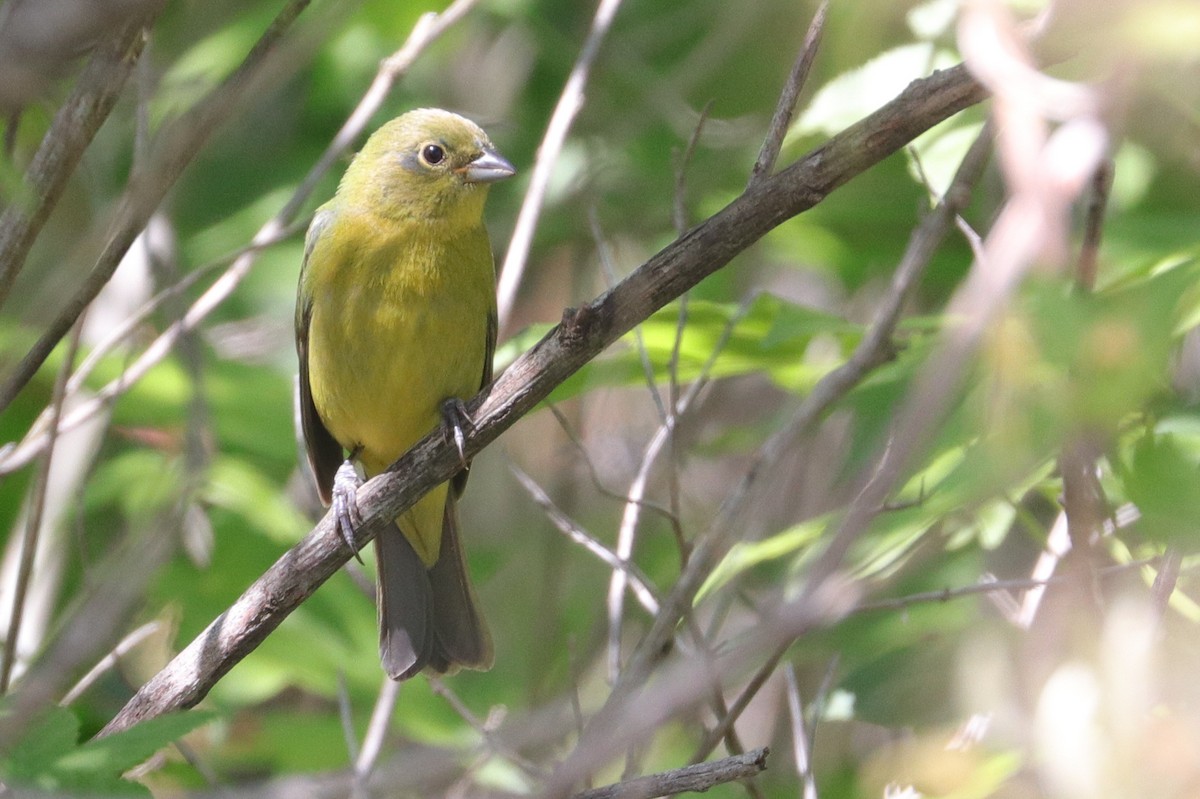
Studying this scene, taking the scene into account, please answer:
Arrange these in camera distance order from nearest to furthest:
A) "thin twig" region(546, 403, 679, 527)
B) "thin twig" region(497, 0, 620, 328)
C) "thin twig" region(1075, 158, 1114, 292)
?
"thin twig" region(1075, 158, 1114, 292), "thin twig" region(546, 403, 679, 527), "thin twig" region(497, 0, 620, 328)

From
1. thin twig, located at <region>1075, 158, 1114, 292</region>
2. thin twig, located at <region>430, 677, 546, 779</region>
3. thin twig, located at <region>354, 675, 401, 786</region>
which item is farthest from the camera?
thin twig, located at <region>354, 675, 401, 786</region>

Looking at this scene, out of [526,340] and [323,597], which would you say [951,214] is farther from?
[323,597]

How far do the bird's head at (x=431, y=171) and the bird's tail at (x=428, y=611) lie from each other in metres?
1.00

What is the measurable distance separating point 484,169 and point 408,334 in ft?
2.20

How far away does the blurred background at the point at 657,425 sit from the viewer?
1.70m

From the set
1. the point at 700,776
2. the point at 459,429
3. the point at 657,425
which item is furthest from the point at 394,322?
the point at 657,425

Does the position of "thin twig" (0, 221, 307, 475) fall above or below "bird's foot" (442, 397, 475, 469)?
above

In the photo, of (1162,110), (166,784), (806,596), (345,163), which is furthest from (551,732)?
(345,163)

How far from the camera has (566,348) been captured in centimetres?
268

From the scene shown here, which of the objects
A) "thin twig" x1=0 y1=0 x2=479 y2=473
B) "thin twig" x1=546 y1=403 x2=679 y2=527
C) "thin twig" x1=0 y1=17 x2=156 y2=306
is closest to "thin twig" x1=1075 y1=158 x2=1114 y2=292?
"thin twig" x1=546 y1=403 x2=679 y2=527

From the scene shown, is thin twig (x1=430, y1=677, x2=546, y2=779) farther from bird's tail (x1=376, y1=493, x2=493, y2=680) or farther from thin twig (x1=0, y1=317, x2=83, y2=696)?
thin twig (x1=0, y1=317, x2=83, y2=696)

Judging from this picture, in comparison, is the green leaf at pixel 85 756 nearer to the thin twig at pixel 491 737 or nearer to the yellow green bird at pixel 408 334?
the thin twig at pixel 491 737

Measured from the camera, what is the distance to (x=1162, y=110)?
312 centimetres

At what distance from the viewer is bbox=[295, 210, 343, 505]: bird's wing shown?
14.5 ft
